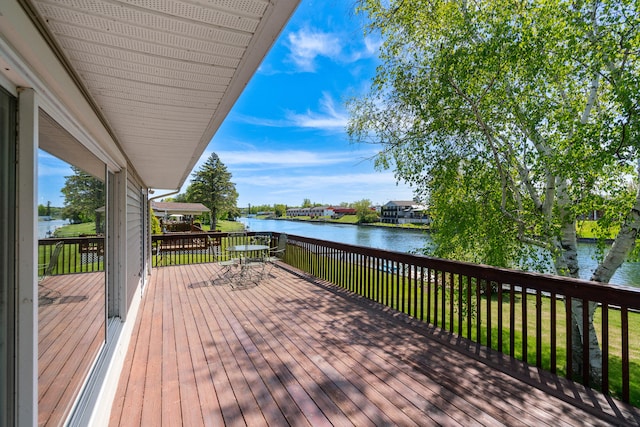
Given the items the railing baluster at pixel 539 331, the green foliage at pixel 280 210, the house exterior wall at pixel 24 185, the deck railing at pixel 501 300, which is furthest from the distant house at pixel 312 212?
the house exterior wall at pixel 24 185

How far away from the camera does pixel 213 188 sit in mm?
32875

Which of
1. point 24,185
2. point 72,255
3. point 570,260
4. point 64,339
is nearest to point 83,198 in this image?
point 72,255

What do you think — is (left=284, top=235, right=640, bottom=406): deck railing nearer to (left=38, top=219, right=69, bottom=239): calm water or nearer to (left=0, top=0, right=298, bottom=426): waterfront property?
(left=0, top=0, right=298, bottom=426): waterfront property

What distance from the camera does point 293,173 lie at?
55.5 m

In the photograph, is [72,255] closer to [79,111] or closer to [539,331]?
[79,111]

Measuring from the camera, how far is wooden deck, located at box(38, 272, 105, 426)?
3.88ft

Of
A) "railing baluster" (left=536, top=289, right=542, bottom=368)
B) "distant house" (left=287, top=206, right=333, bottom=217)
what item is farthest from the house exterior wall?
"distant house" (left=287, top=206, right=333, bottom=217)

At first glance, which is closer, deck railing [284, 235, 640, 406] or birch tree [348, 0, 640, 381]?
deck railing [284, 235, 640, 406]

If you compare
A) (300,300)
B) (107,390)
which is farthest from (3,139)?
(300,300)

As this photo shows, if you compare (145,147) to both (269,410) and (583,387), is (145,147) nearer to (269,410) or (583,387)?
(269,410)

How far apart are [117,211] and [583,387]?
4257mm

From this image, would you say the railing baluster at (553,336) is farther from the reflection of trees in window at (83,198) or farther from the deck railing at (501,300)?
the reflection of trees in window at (83,198)

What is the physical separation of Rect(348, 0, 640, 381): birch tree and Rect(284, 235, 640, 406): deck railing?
72 centimetres

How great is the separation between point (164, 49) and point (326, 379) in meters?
2.37
